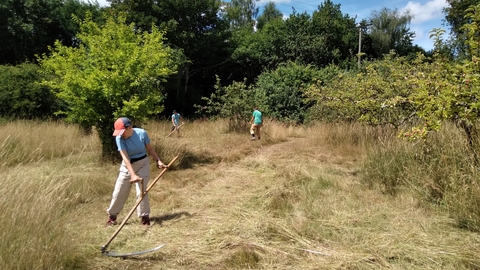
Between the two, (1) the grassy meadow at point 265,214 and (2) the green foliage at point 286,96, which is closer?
(1) the grassy meadow at point 265,214

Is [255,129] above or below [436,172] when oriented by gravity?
below

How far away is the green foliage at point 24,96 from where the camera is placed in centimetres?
1284

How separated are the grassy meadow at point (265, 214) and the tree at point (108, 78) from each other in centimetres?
114

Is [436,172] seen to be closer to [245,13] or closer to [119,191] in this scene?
[119,191]

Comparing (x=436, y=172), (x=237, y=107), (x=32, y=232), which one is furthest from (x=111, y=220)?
(x=237, y=107)

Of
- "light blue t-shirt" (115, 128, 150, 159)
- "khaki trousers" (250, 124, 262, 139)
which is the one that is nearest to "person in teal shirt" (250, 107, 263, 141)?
"khaki trousers" (250, 124, 262, 139)

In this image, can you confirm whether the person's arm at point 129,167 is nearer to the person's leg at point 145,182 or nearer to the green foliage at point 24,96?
the person's leg at point 145,182

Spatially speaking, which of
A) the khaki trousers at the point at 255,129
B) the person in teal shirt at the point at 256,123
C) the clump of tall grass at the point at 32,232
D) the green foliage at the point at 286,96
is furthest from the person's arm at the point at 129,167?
the green foliage at the point at 286,96

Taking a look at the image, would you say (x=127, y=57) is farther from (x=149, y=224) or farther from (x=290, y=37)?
(x=290, y=37)

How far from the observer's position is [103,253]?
371 centimetres

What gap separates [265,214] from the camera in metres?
4.95

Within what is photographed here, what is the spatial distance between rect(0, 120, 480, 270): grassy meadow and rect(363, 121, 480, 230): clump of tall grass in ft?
0.06

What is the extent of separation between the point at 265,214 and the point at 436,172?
258 cm

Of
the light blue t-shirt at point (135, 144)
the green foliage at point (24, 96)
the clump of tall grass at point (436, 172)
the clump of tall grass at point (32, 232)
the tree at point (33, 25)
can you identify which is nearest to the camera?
the clump of tall grass at point (32, 232)
